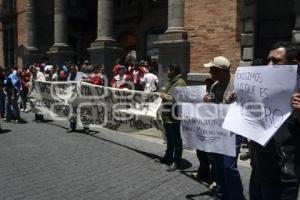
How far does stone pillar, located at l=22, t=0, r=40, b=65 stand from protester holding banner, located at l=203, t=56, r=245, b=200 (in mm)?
21343

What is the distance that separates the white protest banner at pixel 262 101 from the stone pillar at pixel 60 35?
18.8 m

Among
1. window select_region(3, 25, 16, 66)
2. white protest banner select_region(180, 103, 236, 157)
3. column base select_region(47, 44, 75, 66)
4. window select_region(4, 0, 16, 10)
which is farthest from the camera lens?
window select_region(3, 25, 16, 66)

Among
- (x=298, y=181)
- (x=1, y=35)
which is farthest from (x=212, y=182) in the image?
(x=1, y=35)

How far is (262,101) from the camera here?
323 cm

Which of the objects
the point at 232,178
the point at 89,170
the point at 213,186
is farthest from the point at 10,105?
the point at 232,178

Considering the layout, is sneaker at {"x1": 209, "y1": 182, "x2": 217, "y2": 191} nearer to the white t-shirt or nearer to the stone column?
the white t-shirt

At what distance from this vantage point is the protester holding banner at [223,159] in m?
4.65

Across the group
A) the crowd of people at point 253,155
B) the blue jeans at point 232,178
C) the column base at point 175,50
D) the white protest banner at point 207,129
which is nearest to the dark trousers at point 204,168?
the crowd of people at point 253,155

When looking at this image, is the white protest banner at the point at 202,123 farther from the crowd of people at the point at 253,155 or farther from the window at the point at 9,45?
the window at the point at 9,45

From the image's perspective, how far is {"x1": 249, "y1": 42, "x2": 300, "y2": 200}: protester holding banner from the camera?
9.48ft

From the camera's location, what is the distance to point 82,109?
33.9 ft

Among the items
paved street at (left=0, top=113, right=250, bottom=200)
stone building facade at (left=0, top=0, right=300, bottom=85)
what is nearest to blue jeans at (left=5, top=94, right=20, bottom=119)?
paved street at (left=0, top=113, right=250, bottom=200)

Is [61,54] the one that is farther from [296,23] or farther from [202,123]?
[202,123]

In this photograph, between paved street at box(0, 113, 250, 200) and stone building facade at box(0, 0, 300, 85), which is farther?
stone building facade at box(0, 0, 300, 85)
